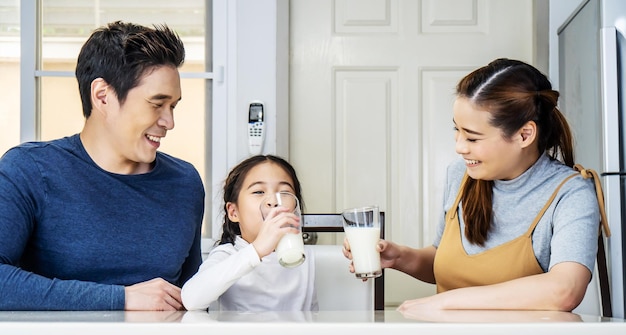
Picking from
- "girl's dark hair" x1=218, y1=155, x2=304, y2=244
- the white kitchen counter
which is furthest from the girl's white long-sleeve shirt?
the white kitchen counter

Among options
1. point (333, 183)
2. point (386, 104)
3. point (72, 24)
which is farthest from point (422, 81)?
point (72, 24)

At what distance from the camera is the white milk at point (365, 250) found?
1634mm

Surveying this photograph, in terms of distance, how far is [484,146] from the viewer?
5.68 feet

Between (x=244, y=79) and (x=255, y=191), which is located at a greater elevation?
(x=244, y=79)

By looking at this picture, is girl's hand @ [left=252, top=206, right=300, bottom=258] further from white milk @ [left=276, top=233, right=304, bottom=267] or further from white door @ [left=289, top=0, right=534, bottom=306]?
white door @ [left=289, top=0, right=534, bottom=306]

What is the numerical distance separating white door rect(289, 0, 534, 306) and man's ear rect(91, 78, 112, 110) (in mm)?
1899

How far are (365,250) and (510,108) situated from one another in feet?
1.51

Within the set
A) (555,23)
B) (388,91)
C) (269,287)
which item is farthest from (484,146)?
(555,23)

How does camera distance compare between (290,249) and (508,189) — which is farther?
(508,189)

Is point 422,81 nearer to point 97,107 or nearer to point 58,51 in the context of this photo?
point 58,51

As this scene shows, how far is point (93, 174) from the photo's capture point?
1688 millimetres

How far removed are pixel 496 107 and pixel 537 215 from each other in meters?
0.25
